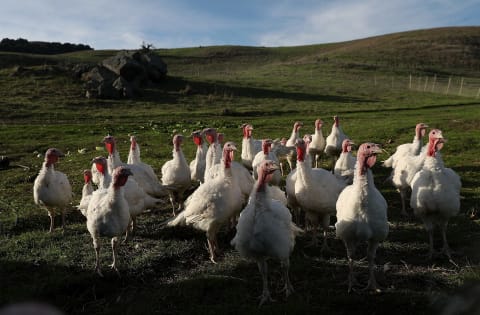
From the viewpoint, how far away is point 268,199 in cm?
652

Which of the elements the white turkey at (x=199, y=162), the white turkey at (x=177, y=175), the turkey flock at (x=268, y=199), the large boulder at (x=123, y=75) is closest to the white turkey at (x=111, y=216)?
the turkey flock at (x=268, y=199)

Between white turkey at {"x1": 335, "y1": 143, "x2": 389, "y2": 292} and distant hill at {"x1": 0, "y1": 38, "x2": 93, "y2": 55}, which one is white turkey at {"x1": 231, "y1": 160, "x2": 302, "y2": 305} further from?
distant hill at {"x1": 0, "y1": 38, "x2": 93, "y2": 55}

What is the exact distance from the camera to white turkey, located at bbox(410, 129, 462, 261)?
24.5 feet

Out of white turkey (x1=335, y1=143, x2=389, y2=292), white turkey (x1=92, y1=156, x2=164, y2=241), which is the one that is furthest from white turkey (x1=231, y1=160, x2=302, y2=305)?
white turkey (x1=92, y1=156, x2=164, y2=241)

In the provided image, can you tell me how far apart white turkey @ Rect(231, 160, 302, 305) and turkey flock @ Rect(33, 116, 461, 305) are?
1 centimetres

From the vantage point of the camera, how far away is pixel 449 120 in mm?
→ 25266

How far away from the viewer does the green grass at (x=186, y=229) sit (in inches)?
252

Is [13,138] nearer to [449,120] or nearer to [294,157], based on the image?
[294,157]

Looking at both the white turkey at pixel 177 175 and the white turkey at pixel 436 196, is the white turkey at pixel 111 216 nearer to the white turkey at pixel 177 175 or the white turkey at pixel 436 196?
the white turkey at pixel 177 175

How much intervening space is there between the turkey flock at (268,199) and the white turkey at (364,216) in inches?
0.6

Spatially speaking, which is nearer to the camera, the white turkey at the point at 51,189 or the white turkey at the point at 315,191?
the white turkey at the point at 315,191

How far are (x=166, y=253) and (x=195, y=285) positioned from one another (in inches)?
62.4

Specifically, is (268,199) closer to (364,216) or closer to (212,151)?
(364,216)

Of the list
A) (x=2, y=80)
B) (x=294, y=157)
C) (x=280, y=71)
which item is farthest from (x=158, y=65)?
(x=294, y=157)
